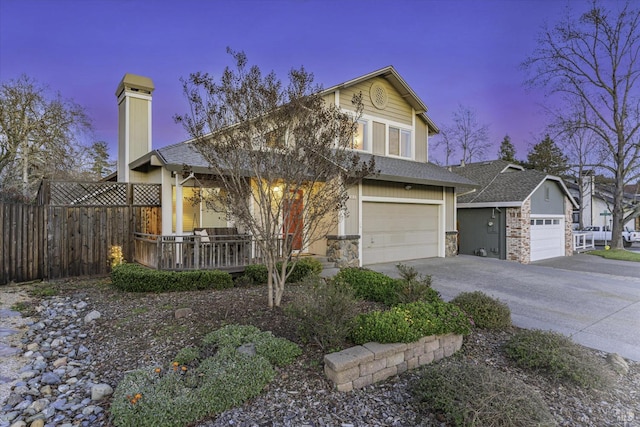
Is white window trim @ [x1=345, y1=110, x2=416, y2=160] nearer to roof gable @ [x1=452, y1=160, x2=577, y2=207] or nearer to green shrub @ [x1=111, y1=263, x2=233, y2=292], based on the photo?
roof gable @ [x1=452, y1=160, x2=577, y2=207]

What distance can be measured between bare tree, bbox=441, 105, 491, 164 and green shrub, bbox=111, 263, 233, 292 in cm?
2510

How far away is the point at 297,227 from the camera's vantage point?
16.6 feet

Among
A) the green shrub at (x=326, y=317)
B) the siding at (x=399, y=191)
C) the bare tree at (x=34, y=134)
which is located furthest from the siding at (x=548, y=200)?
the bare tree at (x=34, y=134)

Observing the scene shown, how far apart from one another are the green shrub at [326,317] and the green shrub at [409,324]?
187 mm

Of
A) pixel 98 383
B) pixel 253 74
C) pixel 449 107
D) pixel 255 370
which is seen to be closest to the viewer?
pixel 255 370

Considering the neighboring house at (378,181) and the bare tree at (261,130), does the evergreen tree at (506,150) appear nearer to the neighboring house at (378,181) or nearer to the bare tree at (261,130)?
the neighboring house at (378,181)

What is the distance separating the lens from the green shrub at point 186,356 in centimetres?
328

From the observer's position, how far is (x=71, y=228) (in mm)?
7926

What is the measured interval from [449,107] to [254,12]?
849 inches

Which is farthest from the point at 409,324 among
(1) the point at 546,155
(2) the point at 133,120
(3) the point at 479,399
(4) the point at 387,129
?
(1) the point at 546,155

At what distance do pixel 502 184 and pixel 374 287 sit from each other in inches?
457

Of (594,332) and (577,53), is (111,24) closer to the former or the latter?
(594,332)

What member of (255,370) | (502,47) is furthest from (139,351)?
(502,47)

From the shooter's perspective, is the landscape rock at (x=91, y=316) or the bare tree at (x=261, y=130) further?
the landscape rock at (x=91, y=316)
